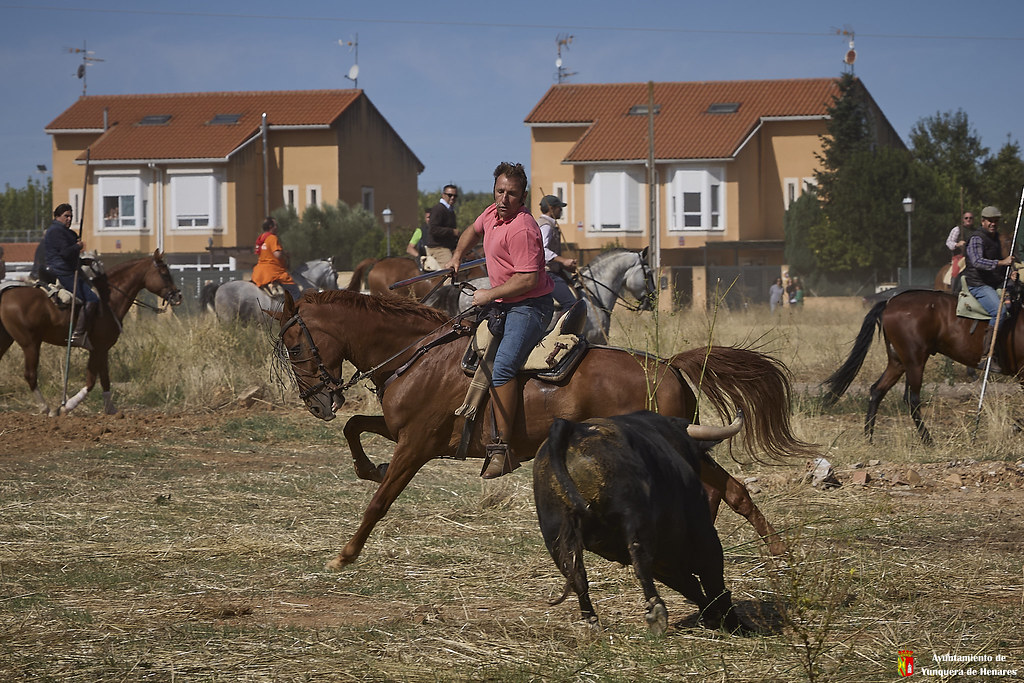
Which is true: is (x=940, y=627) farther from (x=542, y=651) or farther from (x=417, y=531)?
(x=417, y=531)

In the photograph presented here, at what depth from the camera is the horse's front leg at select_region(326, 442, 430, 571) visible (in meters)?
6.82

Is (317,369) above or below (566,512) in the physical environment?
above

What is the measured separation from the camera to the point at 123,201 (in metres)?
57.7

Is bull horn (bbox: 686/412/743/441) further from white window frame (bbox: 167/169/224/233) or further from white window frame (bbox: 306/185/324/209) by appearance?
white window frame (bbox: 167/169/224/233)

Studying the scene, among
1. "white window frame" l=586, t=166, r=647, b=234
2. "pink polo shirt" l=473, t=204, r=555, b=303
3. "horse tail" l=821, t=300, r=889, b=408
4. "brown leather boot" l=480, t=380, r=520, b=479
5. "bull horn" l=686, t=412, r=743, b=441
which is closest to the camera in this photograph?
"bull horn" l=686, t=412, r=743, b=441

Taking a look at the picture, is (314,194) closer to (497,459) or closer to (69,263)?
(69,263)

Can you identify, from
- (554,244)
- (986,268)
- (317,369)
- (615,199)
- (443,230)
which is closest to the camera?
(317,369)

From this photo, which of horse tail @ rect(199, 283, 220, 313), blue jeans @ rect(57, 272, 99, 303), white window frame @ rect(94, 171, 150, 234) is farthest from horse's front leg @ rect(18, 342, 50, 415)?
white window frame @ rect(94, 171, 150, 234)

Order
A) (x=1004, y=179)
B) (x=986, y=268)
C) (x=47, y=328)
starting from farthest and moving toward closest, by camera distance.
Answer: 1. (x=1004, y=179)
2. (x=47, y=328)
3. (x=986, y=268)

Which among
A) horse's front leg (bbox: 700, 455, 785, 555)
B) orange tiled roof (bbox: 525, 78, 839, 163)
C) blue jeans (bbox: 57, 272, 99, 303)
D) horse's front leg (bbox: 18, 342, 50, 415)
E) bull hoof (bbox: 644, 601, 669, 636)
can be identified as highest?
orange tiled roof (bbox: 525, 78, 839, 163)

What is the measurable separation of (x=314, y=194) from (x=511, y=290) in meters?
52.4

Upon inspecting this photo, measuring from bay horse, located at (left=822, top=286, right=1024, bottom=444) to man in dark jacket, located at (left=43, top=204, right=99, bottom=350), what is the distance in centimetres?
955

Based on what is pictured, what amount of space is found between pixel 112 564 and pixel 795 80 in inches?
2115

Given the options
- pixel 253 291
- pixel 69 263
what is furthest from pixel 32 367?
pixel 253 291
